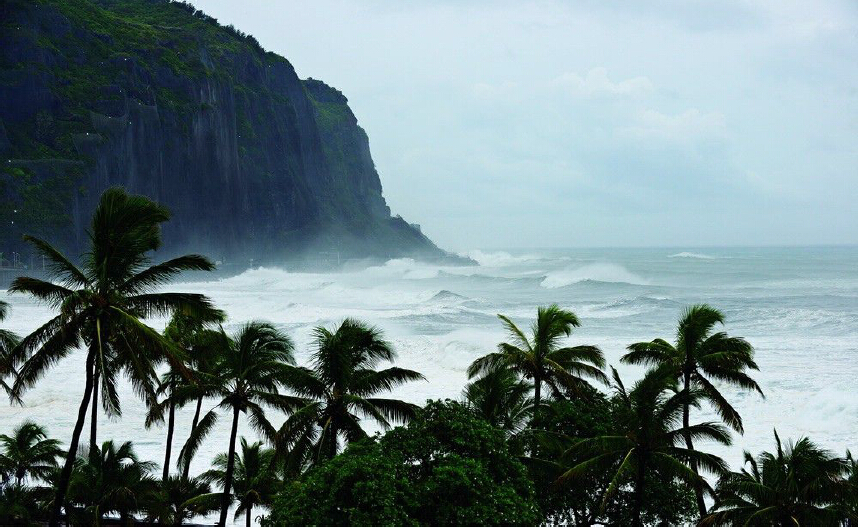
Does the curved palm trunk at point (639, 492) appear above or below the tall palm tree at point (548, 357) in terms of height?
below

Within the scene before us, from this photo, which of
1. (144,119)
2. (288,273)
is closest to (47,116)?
(144,119)

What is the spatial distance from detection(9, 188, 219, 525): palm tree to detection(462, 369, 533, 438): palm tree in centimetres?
637

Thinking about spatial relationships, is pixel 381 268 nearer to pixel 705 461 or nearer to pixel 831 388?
pixel 831 388

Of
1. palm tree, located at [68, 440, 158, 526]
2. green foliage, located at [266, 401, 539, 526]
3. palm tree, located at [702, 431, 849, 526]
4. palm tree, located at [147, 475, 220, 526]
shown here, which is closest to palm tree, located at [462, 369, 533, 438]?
green foliage, located at [266, 401, 539, 526]

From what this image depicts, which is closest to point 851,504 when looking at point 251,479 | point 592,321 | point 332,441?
point 332,441

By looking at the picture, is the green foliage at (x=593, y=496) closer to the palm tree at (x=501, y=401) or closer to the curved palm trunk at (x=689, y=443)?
the curved palm trunk at (x=689, y=443)

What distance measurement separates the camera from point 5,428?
1051 inches

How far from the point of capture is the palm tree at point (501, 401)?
1653 cm

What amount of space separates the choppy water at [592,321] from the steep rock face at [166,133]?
12.6 metres

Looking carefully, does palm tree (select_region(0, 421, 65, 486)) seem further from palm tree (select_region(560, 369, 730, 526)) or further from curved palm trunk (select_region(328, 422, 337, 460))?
palm tree (select_region(560, 369, 730, 526))

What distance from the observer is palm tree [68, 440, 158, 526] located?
53.2ft

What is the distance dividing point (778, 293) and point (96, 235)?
79.9 metres

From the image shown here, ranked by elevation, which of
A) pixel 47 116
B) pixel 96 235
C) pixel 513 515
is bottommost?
pixel 513 515

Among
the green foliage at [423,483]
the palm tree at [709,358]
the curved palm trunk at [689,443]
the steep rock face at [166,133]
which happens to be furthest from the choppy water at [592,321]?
the steep rock face at [166,133]
